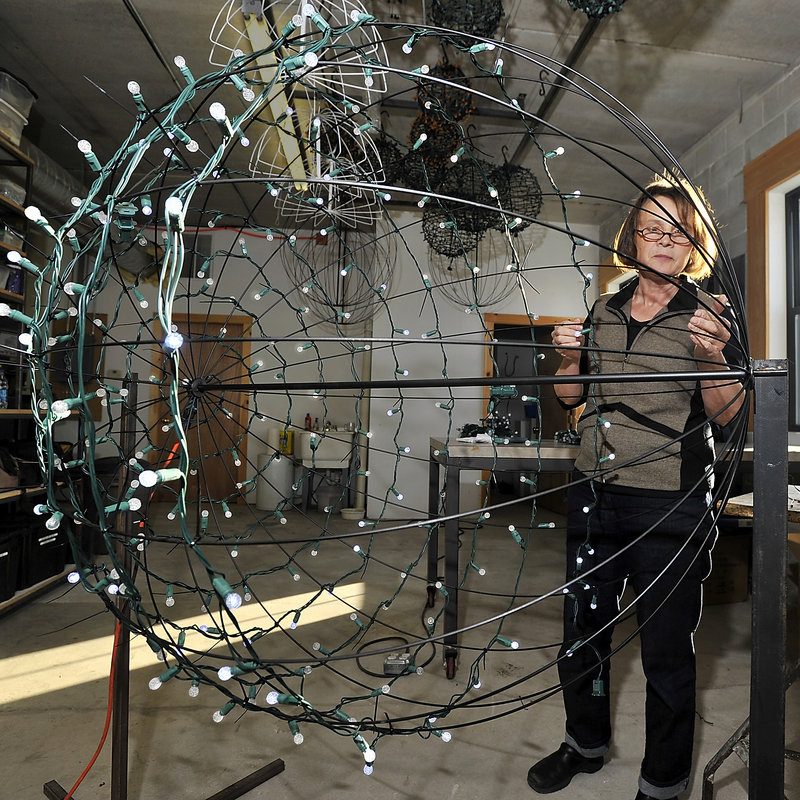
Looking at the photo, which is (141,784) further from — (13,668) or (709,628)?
(709,628)

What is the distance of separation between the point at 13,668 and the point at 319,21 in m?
2.34

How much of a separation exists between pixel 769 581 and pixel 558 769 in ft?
3.55

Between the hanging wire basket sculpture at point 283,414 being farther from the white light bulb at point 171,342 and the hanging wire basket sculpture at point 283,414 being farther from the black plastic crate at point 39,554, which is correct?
the black plastic crate at point 39,554

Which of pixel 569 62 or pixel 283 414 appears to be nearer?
pixel 569 62

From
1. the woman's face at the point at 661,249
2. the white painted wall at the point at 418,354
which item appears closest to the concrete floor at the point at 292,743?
the woman's face at the point at 661,249

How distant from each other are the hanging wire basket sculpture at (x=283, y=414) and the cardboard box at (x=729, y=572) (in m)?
0.82

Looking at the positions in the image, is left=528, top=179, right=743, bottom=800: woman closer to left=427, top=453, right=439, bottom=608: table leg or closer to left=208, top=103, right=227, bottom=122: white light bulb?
left=208, top=103, right=227, bottom=122: white light bulb

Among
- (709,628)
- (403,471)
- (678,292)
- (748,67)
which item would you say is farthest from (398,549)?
(748,67)

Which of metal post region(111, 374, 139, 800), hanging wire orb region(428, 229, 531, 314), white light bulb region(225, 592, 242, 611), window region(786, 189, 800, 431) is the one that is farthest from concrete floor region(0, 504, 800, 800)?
hanging wire orb region(428, 229, 531, 314)

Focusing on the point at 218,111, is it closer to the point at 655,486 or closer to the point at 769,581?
the point at 769,581

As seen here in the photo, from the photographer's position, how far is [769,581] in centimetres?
61

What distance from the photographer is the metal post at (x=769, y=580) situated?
23.4 inches

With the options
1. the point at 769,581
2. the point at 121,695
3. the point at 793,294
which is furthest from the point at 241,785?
the point at 793,294

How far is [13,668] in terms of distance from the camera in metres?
2.10
